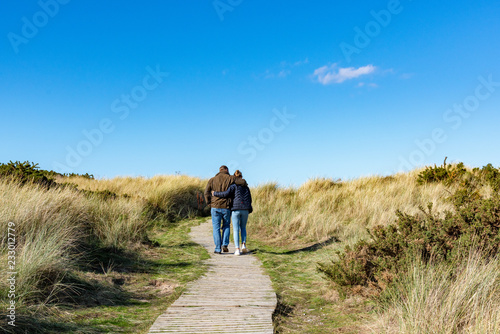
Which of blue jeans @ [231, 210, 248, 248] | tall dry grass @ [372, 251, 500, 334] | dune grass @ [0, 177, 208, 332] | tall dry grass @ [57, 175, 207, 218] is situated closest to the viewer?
tall dry grass @ [372, 251, 500, 334]

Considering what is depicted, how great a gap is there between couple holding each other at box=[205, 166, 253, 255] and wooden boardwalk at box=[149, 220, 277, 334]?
1.62 m

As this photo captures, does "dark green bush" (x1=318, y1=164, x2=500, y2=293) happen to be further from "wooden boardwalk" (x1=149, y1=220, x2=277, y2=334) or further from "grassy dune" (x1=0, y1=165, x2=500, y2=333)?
"wooden boardwalk" (x1=149, y1=220, x2=277, y2=334)

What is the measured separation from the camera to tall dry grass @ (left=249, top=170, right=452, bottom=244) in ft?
36.9

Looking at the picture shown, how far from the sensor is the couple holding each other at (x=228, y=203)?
9562mm

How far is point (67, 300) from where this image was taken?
558 cm

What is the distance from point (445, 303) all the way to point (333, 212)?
898 centimetres

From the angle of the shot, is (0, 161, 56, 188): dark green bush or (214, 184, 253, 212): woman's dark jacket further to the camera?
(0, 161, 56, 188): dark green bush

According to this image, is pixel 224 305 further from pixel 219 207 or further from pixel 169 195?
pixel 169 195

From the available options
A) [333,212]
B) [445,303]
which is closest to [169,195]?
[333,212]

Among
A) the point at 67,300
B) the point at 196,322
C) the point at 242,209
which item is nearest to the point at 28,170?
the point at 242,209

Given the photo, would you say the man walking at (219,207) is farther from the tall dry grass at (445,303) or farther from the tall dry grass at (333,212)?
the tall dry grass at (445,303)

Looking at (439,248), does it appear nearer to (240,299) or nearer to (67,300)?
(240,299)

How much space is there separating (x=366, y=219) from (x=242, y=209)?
14.8 feet

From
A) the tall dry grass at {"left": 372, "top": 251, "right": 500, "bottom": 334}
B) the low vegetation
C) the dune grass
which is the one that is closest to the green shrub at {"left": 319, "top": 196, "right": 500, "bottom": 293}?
the tall dry grass at {"left": 372, "top": 251, "right": 500, "bottom": 334}
